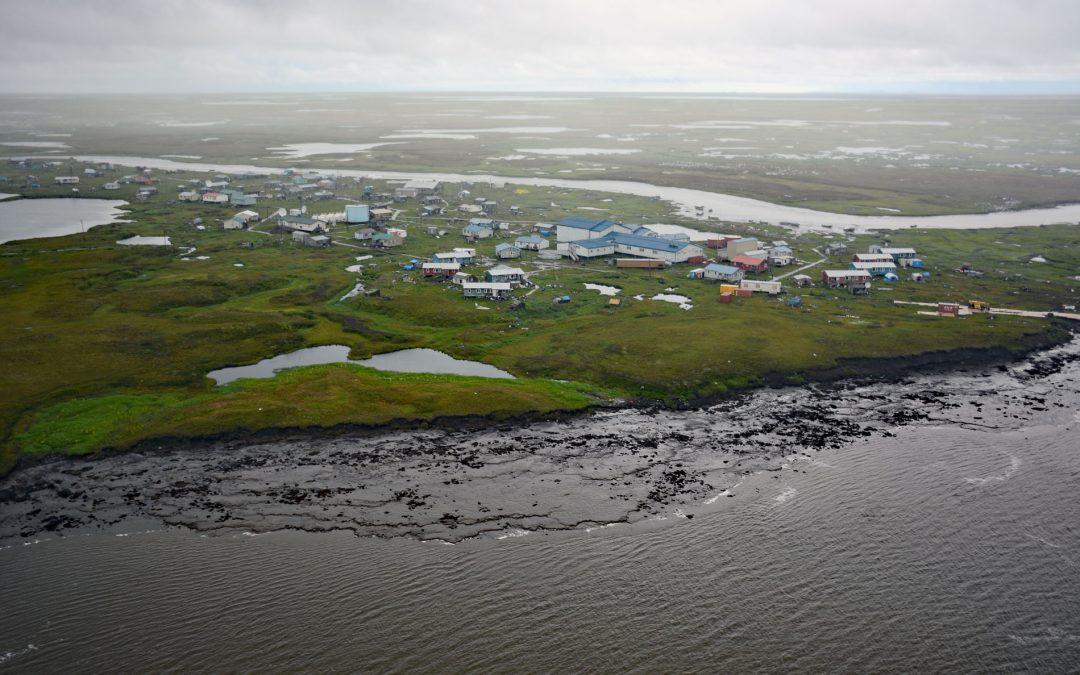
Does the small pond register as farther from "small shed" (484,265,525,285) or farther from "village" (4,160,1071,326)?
"small shed" (484,265,525,285)

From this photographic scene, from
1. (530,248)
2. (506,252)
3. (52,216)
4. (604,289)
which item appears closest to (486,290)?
(604,289)

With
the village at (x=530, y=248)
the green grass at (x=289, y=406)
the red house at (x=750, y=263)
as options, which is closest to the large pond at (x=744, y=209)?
the village at (x=530, y=248)

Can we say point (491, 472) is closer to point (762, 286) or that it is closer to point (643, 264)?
point (762, 286)

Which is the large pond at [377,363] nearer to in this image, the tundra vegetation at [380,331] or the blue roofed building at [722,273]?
the tundra vegetation at [380,331]

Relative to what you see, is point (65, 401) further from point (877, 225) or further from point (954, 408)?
point (877, 225)

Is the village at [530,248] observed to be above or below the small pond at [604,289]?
above

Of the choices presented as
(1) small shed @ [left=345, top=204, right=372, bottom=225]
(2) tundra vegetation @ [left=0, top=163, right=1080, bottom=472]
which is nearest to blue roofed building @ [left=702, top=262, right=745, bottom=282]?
(2) tundra vegetation @ [left=0, top=163, right=1080, bottom=472]

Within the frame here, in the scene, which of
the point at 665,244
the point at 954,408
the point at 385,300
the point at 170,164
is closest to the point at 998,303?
the point at 954,408
